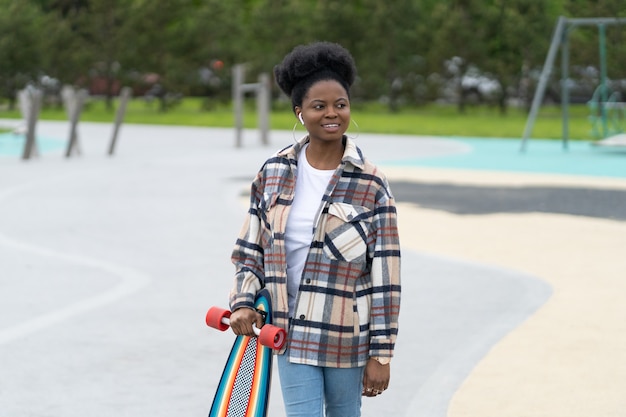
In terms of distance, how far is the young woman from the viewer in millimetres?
3395

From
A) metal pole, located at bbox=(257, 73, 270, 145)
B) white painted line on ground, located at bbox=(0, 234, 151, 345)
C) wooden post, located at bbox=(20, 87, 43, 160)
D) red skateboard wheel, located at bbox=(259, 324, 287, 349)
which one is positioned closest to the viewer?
red skateboard wheel, located at bbox=(259, 324, 287, 349)

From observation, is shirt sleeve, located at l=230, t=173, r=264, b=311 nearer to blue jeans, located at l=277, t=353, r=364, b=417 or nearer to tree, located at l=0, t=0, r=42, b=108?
blue jeans, located at l=277, t=353, r=364, b=417

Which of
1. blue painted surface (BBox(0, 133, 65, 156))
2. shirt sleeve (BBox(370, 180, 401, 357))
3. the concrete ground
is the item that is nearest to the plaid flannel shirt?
shirt sleeve (BBox(370, 180, 401, 357))

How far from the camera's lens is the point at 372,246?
3432 mm

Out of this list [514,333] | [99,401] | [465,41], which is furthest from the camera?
[465,41]

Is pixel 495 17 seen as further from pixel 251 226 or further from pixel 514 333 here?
pixel 251 226

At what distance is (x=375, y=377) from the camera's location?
338cm

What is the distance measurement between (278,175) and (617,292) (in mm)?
4862

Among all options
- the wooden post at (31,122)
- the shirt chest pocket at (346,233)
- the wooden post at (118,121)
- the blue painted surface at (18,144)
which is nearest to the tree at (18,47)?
the blue painted surface at (18,144)

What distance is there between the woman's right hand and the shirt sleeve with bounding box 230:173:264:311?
0.18 feet

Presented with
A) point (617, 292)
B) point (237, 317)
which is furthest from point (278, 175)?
point (617, 292)

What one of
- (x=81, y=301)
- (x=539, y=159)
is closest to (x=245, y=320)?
(x=81, y=301)

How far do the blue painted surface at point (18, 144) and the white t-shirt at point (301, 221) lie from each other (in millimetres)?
20156

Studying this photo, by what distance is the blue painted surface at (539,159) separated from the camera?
59.5ft
